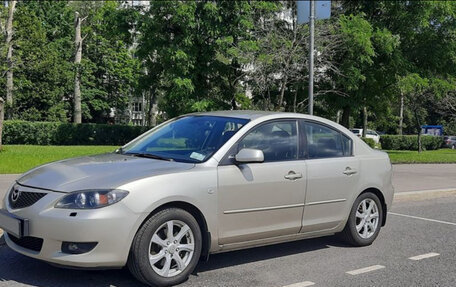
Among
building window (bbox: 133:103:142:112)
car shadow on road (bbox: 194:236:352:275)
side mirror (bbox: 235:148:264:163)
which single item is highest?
building window (bbox: 133:103:142:112)

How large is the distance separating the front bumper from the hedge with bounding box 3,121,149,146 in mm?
24826

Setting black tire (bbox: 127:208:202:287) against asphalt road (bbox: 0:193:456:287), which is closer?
black tire (bbox: 127:208:202:287)

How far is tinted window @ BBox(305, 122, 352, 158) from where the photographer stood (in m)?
6.05

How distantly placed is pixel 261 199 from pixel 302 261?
1094 mm

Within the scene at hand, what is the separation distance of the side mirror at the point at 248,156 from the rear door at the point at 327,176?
3.01 feet

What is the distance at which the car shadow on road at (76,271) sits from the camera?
4753 millimetres

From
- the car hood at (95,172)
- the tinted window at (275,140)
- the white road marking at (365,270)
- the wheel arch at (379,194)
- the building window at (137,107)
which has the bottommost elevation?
the white road marking at (365,270)

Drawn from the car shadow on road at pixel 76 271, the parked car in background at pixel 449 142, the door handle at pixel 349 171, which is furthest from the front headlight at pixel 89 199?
the parked car in background at pixel 449 142

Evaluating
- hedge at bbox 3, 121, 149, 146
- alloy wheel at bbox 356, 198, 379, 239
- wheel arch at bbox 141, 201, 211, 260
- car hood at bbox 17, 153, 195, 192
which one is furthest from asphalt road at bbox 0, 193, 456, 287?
hedge at bbox 3, 121, 149, 146

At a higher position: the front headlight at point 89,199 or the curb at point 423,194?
the front headlight at point 89,199

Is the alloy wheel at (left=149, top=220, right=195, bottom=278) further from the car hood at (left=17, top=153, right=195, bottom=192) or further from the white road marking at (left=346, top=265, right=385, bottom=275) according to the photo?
the white road marking at (left=346, top=265, right=385, bottom=275)

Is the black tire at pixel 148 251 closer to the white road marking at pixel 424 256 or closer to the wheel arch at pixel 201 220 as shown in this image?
the wheel arch at pixel 201 220

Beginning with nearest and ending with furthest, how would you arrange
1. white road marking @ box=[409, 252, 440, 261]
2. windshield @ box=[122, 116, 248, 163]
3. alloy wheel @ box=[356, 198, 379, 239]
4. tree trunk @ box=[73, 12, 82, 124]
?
windshield @ box=[122, 116, 248, 163] < white road marking @ box=[409, 252, 440, 261] < alloy wheel @ box=[356, 198, 379, 239] < tree trunk @ box=[73, 12, 82, 124]

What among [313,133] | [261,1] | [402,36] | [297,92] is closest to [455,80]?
[402,36]
